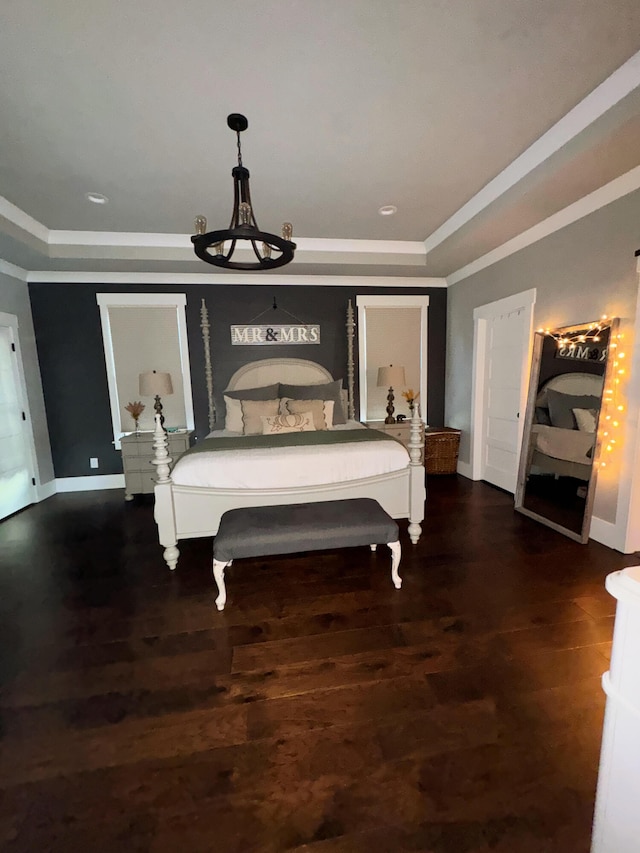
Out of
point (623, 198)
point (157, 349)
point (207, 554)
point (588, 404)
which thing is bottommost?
point (207, 554)

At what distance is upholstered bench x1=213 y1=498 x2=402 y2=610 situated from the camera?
225cm

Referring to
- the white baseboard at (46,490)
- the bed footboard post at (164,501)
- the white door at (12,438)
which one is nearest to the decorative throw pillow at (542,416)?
the bed footboard post at (164,501)

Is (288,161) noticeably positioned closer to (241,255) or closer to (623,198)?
(241,255)

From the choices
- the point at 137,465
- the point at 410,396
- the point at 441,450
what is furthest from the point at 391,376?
the point at 137,465

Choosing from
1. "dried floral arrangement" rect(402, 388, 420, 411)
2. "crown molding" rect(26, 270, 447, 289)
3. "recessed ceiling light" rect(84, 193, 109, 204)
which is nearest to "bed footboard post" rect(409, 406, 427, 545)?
"dried floral arrangement" rect(402, 388, 420, 411)

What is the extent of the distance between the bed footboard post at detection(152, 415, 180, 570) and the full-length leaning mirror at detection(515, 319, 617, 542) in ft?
10.4

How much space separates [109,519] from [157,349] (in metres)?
2.11

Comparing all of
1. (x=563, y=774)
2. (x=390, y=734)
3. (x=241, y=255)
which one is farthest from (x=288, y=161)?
(x=563, y=774)

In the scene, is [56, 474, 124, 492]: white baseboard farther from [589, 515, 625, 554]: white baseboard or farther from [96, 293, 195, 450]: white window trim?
[589, 515, 625, 554]: white baseboard

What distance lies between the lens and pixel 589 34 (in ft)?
5.43

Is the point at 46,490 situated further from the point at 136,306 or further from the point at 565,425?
the point at 565,425

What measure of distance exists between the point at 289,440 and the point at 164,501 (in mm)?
1054

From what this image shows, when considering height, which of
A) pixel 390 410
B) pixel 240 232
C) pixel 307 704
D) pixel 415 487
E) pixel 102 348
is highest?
pixel 240 232

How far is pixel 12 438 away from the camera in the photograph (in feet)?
13.1
